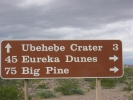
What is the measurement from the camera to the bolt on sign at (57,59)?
849 cm

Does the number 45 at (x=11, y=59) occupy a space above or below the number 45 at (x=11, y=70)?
above

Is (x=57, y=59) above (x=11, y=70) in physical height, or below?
above

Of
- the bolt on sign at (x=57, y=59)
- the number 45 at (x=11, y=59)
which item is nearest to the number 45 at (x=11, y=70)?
the bolt on sign at (x=57, y=59)

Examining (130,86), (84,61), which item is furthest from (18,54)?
(130,86)

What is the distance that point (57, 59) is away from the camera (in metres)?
8.49

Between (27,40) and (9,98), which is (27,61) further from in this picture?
(9,98)

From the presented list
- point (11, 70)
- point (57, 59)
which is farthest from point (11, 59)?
point (57, 59)

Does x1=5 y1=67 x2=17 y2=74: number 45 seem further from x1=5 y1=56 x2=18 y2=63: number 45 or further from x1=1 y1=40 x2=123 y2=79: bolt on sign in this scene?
x1=5 y1=56 x2=18 y2=63: number 45

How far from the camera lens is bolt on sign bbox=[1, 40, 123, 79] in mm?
8492

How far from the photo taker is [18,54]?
335 inches

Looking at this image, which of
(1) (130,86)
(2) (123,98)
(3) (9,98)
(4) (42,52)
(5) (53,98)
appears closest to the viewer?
(4) (42,52)

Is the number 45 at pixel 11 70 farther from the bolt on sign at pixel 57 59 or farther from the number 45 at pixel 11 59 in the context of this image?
the number 45 at pixel 11 59

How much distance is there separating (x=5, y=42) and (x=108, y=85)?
79.6ft

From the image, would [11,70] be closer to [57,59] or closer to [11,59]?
[11,59]
